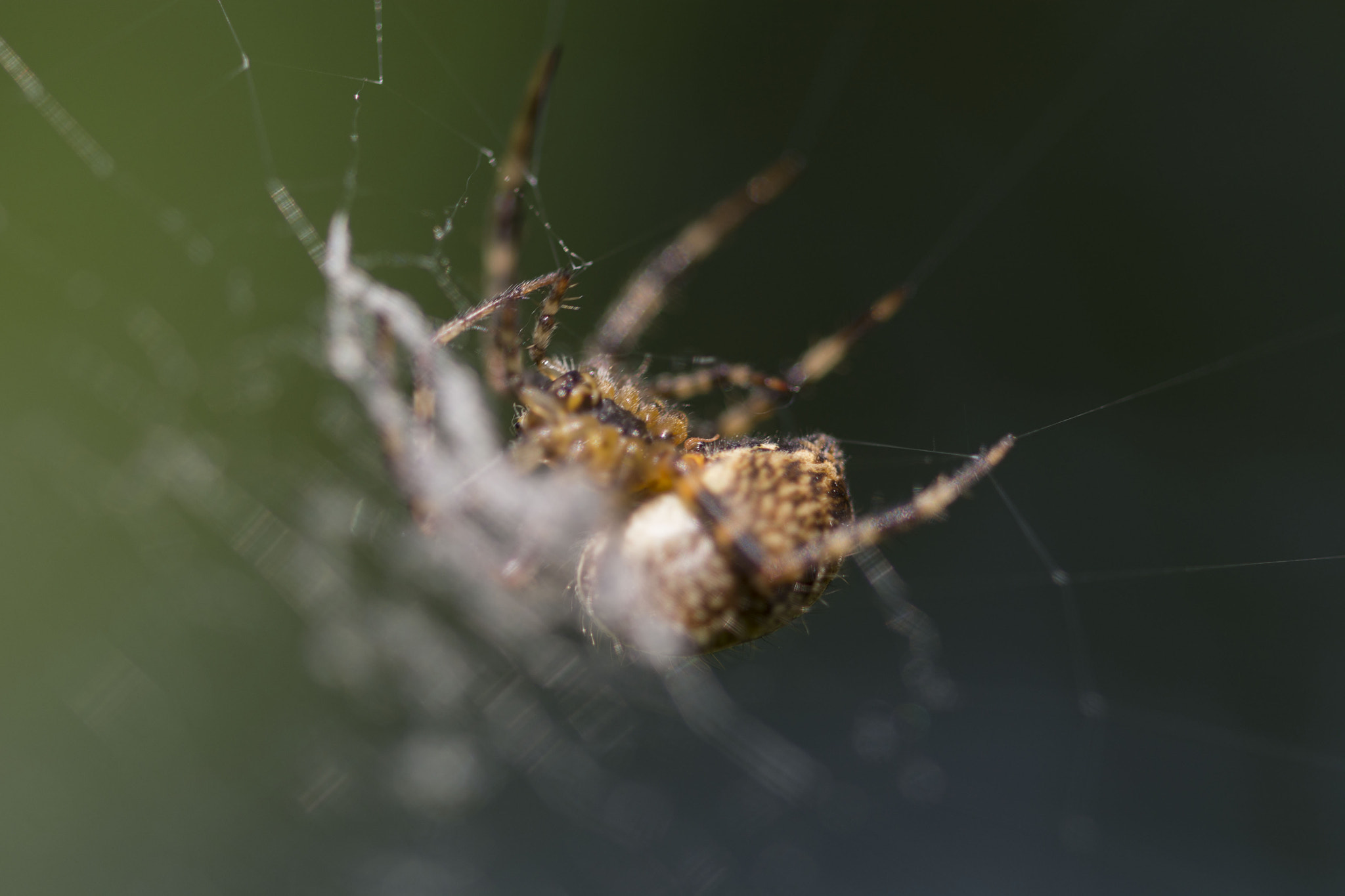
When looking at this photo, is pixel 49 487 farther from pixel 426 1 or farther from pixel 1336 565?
pixel 1336 565

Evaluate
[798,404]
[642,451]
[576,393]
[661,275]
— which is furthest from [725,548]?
[798,404]

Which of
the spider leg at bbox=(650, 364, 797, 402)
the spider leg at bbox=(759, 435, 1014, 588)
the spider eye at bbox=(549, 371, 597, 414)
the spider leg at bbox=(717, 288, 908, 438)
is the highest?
the spider eye at bbox=(549, 371, 597, 414)

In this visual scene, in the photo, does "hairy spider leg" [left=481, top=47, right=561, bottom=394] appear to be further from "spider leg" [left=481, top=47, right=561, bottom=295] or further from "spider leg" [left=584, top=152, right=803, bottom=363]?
"spider leg" [left=584, top=152, right=803, bottom=363]

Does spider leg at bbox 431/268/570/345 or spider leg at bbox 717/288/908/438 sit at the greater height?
spider leg at bbox 431/268/570/345

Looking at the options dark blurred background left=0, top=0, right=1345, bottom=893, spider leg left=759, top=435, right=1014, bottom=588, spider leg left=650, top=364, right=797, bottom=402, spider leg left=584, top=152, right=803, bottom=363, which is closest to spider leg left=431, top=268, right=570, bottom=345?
spider leg left=584, top=152, right=803, bottom=363

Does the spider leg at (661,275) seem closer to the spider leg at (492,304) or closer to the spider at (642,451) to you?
the spider at (642,451)

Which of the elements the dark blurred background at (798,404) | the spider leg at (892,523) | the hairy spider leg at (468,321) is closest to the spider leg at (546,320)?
the hairy spider leg at (468,321)

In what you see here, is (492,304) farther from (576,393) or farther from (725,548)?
(725,548)
